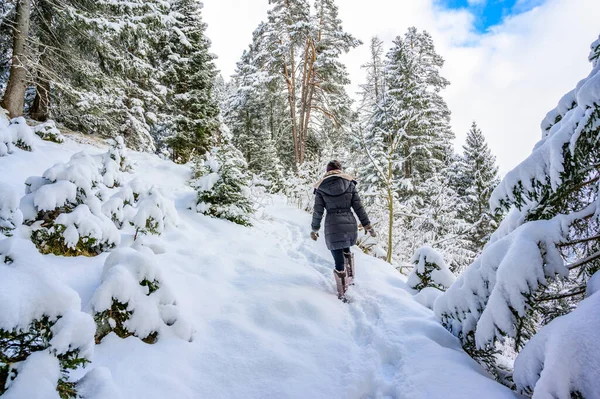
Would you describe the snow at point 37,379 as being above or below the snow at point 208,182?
below

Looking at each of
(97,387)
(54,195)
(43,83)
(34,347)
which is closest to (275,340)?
(97,387)

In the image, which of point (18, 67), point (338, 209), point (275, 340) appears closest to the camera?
point (275, 340)

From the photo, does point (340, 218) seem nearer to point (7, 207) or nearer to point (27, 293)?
point (27, 293)

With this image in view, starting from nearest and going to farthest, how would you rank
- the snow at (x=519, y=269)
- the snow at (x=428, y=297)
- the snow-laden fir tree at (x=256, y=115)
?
the snow at (x=519, y=269)
the snow at (x=428, y=297)
the snow-laden fir tree at (x=256, y=115)

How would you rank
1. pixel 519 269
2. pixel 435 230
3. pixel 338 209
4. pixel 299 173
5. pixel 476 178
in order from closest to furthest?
pixel 519 269 → pixel 338 209 → pixel 435 230 → pixel 299 173 → pixel 476 178

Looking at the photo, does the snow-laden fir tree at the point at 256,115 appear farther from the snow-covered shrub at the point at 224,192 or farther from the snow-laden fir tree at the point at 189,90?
the snow-covered shrub at the point at 224,192

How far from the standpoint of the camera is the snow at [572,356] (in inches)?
48.9

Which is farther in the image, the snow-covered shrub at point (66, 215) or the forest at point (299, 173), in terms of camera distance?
the snow-covered shrub at point (66, 215)

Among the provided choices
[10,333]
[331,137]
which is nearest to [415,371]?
[10,333]

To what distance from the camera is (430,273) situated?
4.36 m

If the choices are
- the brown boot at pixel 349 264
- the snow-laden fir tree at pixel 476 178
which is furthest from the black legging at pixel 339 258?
the snow-laden fir tree at pixel 476 178

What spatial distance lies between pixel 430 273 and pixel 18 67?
38.2ft

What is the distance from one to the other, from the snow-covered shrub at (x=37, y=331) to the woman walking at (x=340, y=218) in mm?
2979

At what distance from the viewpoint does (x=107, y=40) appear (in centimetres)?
931
